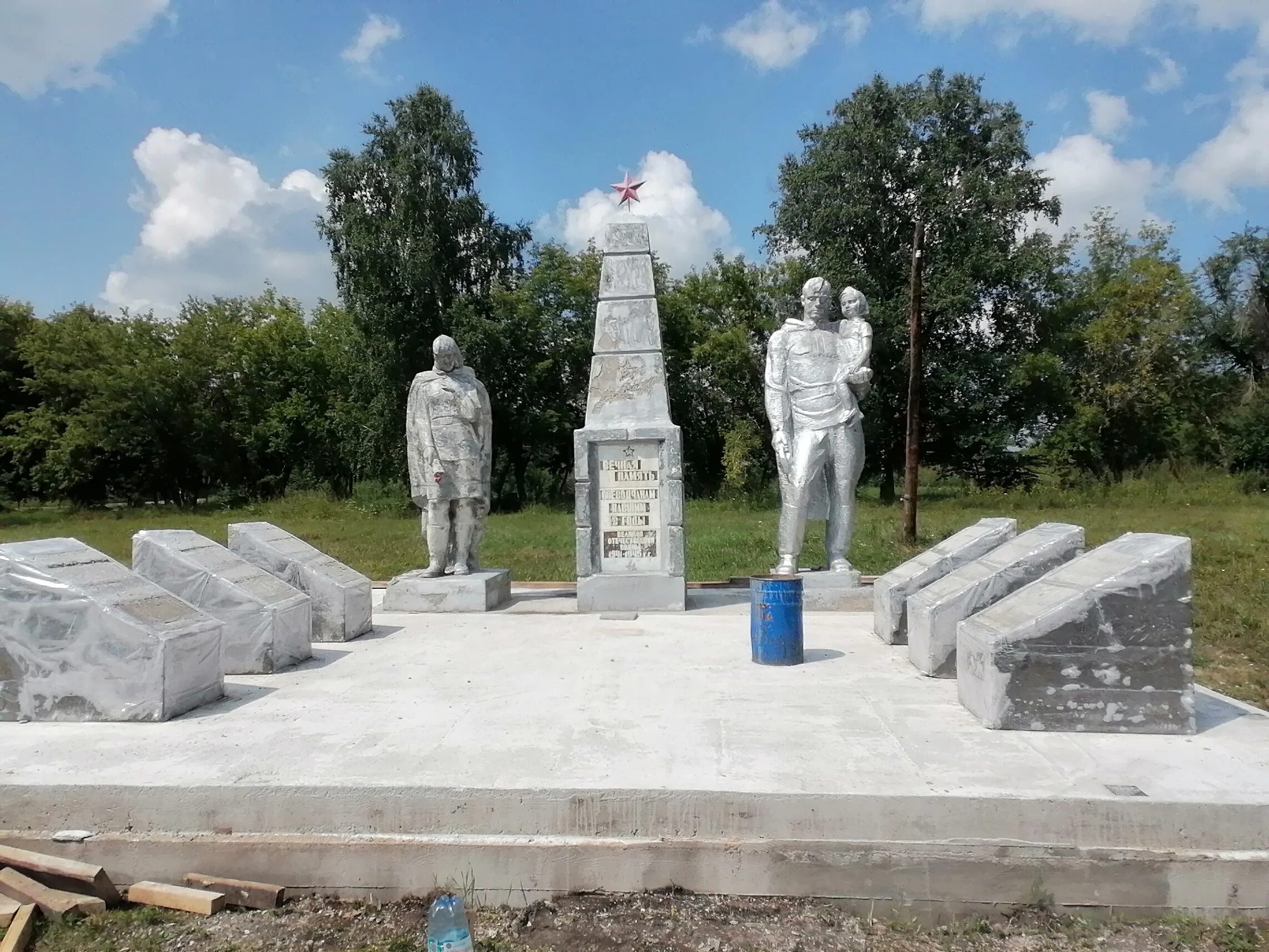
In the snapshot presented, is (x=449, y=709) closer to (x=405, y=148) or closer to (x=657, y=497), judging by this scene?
(x=657, y=497)

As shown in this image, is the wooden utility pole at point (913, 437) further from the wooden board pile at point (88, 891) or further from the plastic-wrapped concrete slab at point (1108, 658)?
the wooden board pile at point (88, 891)

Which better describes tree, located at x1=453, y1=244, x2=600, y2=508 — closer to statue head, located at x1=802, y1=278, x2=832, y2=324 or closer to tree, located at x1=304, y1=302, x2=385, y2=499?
tree, located at x1=304, y1=302, x2=385, y2=499

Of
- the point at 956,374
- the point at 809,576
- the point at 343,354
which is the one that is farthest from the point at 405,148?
the point at 809,576

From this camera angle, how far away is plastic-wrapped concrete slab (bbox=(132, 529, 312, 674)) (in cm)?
557

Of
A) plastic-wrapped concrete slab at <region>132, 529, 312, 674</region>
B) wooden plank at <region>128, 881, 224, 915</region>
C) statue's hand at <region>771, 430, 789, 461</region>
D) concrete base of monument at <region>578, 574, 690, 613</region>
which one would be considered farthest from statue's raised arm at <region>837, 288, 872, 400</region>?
wooden plank at <region>128, 881, 224, 915</region>

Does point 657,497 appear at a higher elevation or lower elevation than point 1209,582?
higher

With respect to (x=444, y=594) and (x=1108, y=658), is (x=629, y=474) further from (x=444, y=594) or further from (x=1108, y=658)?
(x=1108, y=658)

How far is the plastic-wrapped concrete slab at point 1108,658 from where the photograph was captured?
3994 mm

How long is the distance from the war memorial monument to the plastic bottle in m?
0.45

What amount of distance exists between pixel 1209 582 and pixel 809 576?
5.20 metres

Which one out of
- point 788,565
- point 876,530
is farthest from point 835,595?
point 876,530

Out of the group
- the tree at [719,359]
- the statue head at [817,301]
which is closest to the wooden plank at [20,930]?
the statue head at [817,301]

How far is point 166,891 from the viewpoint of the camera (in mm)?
3174

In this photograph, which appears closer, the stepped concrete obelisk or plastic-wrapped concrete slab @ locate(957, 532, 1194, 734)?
plastic-wrapped concrete slab @ locate(957, 532, 1194, 734)
